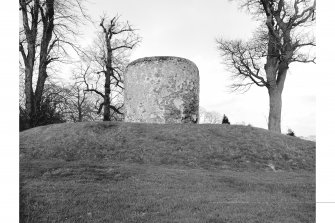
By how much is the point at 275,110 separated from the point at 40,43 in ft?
44.0

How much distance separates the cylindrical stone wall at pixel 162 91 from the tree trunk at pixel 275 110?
6.49m

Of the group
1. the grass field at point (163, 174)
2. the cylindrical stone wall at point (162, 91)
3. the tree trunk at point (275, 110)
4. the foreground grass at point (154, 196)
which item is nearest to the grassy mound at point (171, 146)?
the grass field at point (163, 174)

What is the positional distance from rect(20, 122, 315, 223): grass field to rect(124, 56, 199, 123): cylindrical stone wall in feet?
3.41

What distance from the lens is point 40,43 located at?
16547mm

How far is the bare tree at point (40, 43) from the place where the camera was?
46.7ft

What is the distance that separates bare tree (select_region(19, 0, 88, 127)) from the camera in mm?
14234

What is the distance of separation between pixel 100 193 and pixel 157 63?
7.98 m

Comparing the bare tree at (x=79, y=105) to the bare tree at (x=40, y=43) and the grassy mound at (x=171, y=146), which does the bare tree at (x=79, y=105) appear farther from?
the grassy mound at (x=171, y=146)

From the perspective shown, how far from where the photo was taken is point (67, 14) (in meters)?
14.8

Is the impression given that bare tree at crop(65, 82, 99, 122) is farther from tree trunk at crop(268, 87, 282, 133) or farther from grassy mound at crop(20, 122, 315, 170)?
tree trunk at crop(268, 87, 282, 133)

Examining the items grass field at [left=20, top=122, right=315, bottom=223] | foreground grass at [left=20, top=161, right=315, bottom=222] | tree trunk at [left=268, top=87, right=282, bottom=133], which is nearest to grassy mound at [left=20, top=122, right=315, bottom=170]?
grass field at [left=20, top=122, right=315, bottom=223]

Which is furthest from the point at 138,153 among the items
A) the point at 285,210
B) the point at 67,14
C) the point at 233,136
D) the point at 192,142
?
the point at 67,14

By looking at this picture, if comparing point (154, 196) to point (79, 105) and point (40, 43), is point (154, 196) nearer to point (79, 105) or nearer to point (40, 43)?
point (40, 43)

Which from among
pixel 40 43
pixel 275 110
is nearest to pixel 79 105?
pixel 40 43
